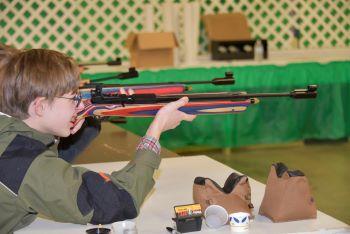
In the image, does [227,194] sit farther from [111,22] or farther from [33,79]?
[111,22]

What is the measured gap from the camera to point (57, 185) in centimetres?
151

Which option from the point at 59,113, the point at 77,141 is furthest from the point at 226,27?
the point at 59,113

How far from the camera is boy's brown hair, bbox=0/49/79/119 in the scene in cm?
162

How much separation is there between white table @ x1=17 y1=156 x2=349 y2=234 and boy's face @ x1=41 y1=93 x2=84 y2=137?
24cm

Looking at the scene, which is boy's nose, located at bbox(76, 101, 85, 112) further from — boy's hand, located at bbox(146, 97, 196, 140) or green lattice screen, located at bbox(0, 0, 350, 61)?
green lattice screen, located at bbox(0, 0, 350, 61)

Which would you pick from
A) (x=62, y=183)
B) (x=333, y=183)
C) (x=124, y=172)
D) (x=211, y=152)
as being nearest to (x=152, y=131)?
(x=124, y=172)

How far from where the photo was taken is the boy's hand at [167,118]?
1.69m

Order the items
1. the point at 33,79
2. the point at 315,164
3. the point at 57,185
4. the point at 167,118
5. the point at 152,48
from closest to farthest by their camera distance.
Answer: the point at 57,185, the point at 33,79, the point at 167,118, the point at 315,164, the point at 152,48

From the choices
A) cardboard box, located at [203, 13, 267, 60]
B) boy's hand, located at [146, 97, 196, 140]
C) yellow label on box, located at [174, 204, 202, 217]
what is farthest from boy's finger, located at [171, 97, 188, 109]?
cardboard box, located at [203, 13, 267, 60]

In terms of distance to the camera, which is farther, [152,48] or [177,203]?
[152,48]

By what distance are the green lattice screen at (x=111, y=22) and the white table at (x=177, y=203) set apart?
396cm

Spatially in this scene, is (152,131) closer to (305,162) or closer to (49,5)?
(305,162)

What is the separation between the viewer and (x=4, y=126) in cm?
161

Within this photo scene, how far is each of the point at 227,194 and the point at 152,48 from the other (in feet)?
13.0
